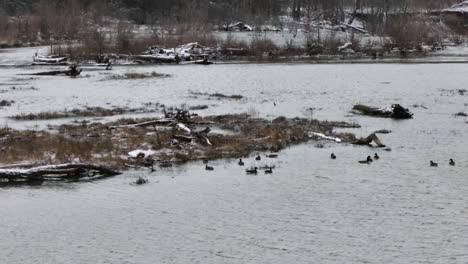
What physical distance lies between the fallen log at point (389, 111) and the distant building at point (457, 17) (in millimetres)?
73147

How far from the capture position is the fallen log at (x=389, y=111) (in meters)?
26.2

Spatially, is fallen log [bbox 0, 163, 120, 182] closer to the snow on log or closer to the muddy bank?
the muddy bank

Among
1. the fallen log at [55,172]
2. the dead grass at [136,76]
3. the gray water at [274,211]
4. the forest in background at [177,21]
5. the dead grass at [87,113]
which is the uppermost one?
the forest in background at [177,21]

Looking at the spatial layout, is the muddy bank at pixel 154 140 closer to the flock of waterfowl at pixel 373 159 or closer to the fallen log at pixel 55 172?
the fallen log at pixel 55 172

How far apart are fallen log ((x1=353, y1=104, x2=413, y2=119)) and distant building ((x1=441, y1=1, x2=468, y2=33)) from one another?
73147 millimetres

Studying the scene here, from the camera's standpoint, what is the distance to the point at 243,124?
24422 millimetres

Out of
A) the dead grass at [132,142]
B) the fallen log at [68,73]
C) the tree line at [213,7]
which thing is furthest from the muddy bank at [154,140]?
the tree line at [213,7]

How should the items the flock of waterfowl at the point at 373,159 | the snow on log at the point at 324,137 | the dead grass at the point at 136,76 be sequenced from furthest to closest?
1. the dead grass at the point at 136,76
2. the snow on log at the point at 324,137
3. the flock of waterfowl at the point at 373,159

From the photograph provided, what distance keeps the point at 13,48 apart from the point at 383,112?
55.5 m

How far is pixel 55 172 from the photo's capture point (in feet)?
54.0

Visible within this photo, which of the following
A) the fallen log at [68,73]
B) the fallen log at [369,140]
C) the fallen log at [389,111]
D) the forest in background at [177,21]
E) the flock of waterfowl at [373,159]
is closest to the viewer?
the flock of waterfowl at [373,159]

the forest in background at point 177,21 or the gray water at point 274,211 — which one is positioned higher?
the forest in background at point 177,21

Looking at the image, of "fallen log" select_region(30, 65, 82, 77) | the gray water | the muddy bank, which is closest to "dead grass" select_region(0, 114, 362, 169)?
the muddy bank

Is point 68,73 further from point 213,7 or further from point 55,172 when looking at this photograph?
point 213,7
